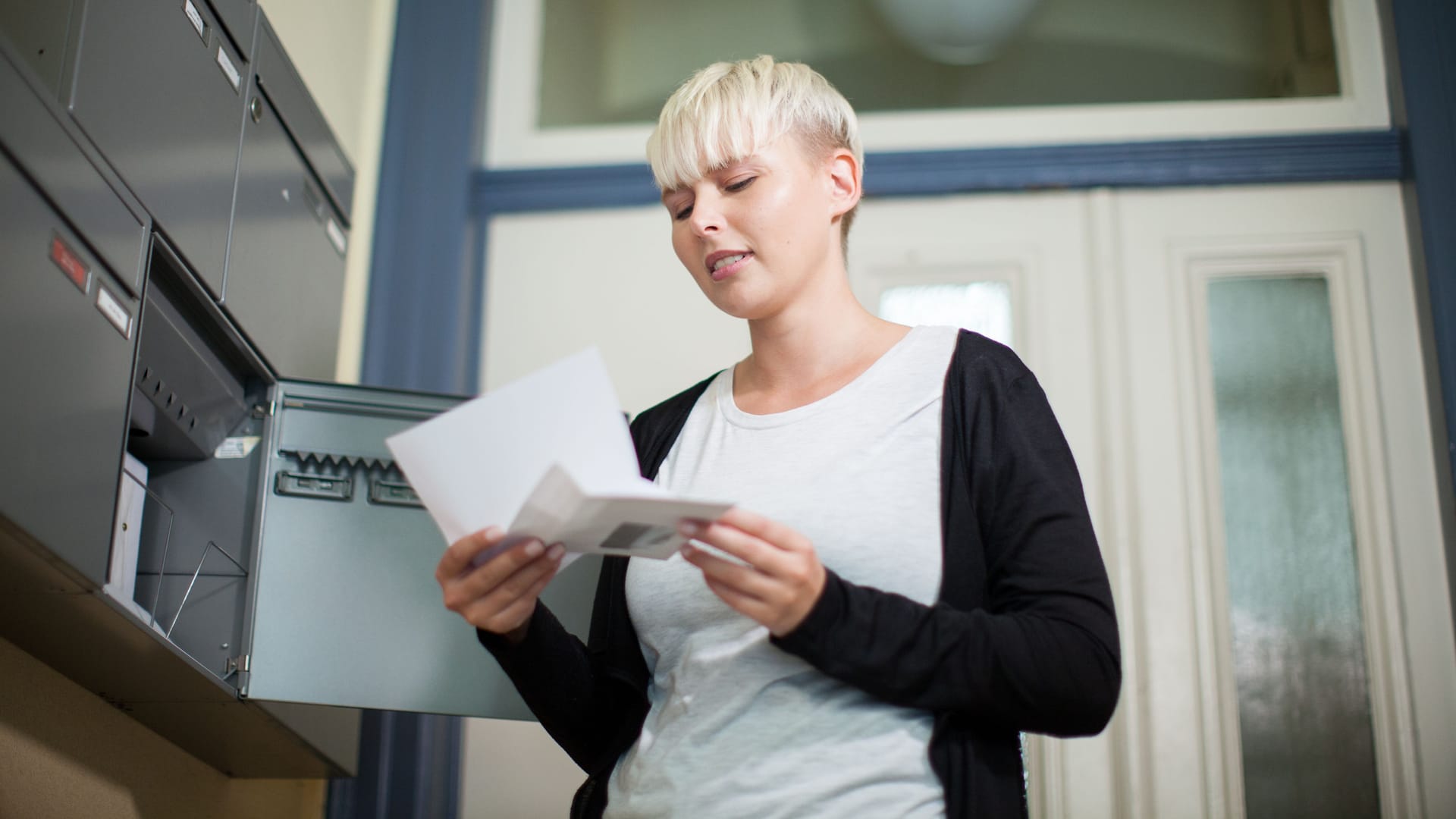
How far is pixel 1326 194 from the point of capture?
2.25m

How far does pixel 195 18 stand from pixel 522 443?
847 millimetres

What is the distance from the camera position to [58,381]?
44.6 inches

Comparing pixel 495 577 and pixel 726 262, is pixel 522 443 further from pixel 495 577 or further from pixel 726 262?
pixel 726 262

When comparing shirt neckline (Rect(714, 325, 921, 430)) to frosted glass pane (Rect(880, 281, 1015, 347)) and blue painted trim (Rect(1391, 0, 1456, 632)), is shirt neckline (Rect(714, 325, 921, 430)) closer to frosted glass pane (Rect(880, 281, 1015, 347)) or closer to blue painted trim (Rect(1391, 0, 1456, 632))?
frosted glass pane (Rect(880, 281, 1015, 347))

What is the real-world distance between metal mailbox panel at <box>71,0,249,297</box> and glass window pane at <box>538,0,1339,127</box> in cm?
95

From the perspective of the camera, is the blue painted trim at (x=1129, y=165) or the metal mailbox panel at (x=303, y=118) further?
the blue painted trim at (x=1129, y=165)

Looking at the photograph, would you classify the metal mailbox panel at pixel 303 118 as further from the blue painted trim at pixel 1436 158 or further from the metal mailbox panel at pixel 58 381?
the blue painted trim at pixel 1436 158

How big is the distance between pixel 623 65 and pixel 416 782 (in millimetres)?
1309

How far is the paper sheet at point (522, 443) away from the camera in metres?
0.95

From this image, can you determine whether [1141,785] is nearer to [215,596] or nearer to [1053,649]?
[1053,649]

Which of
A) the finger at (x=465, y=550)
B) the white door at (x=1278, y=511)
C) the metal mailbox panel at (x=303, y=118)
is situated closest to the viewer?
the finger at (x=465, y=550)

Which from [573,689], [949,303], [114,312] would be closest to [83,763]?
[114,312]

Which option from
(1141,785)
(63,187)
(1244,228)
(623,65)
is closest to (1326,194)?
(1244,228)

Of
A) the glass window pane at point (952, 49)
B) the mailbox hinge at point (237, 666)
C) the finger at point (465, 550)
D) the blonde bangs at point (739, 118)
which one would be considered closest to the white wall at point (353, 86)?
the glass window pane at point (952, 49)
